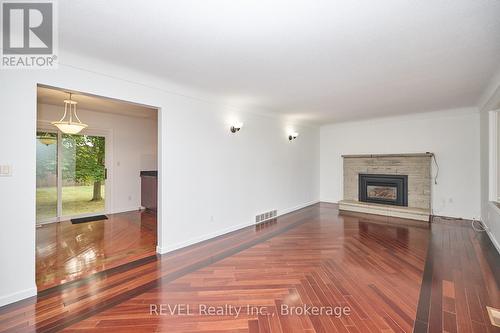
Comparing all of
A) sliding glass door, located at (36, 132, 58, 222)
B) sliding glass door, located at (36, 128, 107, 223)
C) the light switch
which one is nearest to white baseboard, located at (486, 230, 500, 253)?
the light switch

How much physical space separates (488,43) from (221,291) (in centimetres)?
359

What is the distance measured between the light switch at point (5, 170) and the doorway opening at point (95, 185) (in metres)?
1.38

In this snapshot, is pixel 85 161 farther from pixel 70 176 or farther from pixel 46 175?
pixel 46 175

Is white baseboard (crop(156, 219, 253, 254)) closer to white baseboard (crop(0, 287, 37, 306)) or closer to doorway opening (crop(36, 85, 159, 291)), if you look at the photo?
doorway opening (crop(36, 85, 159, 291))

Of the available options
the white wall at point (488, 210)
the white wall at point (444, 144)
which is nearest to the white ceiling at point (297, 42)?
the white wall at point (488, 210)

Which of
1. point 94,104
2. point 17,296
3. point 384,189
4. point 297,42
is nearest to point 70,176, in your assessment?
point 94,104

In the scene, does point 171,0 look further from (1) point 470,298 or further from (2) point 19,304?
A: (1) point 470,298

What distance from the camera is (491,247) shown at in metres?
3.63

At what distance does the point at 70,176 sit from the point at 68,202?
0.60m

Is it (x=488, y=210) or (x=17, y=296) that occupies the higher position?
(x=488, y=210)

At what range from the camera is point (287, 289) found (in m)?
2.47

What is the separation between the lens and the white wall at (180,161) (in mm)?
2246

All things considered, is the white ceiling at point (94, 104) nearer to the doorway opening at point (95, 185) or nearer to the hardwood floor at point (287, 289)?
the doorway opening at point (95, 185)

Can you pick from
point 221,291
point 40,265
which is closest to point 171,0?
point 221,291
